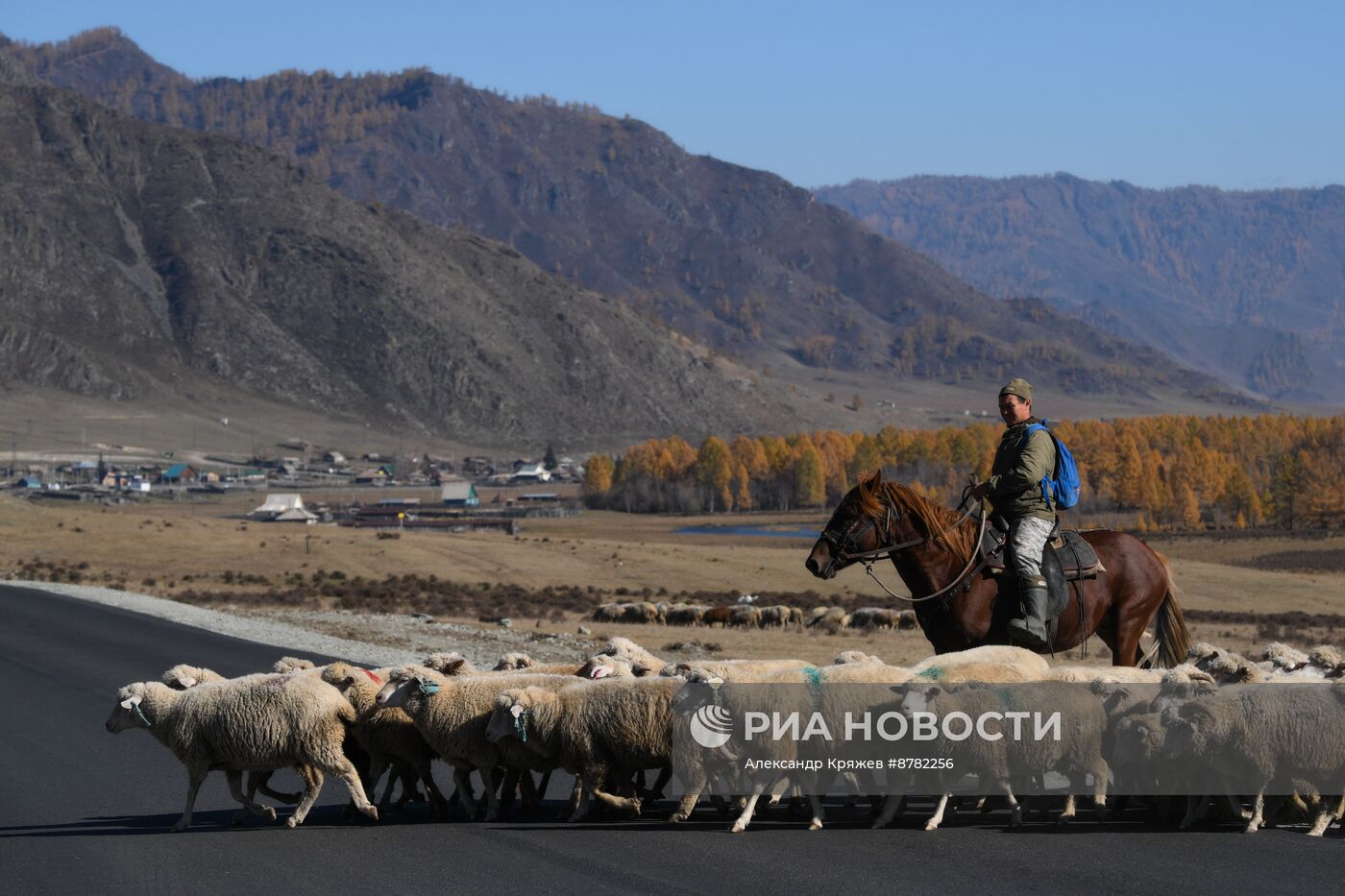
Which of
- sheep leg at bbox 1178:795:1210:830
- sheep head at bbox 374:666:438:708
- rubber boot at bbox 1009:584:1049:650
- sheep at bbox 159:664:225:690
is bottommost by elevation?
sheep leg at bbox 1178:795:1210:830

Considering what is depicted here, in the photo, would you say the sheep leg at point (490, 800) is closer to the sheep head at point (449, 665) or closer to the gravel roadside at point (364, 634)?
the sheep head at point (449, 665)

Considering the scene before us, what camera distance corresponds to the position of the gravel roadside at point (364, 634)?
30625 millimetres

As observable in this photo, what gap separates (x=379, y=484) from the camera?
185000 mm

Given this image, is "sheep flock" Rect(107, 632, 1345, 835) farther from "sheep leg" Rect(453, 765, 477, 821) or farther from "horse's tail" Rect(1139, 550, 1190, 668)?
"horse's tail" Rect(1139, 550, 1190, 668)

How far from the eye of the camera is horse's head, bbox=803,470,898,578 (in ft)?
48.8

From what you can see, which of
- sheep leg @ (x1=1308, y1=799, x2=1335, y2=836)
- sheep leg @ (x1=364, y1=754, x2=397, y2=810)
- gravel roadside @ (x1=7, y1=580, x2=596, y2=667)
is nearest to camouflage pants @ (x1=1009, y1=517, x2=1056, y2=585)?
sheep leg @ (x1=1308, y1=799, x2=1335, y2=836)

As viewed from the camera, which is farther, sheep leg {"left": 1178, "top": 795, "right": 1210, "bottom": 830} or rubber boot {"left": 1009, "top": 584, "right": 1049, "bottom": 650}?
rubber boot {"left": 1009, "top": 584, "right": 1049, "bottom": 650}

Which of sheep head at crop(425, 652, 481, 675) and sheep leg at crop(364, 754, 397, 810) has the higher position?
sheep head at crop(425, 652, 481, 675)

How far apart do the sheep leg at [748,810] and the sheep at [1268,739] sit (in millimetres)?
3264

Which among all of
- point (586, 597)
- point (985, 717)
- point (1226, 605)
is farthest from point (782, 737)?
point (1226, 605)

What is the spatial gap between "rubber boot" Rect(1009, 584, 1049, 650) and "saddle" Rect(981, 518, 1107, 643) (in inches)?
8.2

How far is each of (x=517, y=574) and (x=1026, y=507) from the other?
6332 cm

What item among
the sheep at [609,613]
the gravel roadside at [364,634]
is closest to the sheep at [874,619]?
the sheep at [609,613]

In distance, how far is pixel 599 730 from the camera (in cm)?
1331
